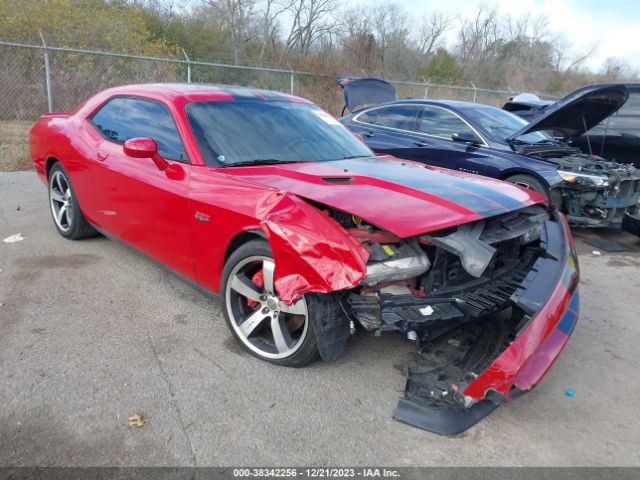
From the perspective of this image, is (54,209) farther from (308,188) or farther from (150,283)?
(308,188)

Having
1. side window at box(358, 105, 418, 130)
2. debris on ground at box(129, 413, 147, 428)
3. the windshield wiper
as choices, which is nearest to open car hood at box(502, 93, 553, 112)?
side window at box(358, 105, 418, 130)

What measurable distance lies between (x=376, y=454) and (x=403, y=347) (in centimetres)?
101

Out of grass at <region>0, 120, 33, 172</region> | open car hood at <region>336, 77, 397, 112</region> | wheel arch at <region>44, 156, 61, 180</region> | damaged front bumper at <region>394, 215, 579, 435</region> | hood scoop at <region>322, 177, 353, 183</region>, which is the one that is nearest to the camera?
damaged front bumper at <region>394, 215, 579, 435</region>

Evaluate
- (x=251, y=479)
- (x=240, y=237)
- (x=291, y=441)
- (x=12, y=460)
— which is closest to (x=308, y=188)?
(x=240, y=237)

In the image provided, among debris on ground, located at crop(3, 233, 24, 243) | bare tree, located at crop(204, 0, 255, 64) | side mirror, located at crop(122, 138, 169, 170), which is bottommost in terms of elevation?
debris on ground, located at crop(3, 233, 24, 243)

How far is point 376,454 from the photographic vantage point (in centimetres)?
225

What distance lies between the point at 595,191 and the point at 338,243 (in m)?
4.37

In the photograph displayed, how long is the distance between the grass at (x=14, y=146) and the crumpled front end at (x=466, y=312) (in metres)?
8.27

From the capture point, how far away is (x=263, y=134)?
3531mm

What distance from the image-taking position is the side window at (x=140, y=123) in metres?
3.40

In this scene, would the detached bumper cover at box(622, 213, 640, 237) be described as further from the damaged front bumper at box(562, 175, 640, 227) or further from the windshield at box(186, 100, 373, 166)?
the windshield at box(186, 100, 373, 166)

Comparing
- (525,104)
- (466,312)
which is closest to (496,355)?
(466,312)

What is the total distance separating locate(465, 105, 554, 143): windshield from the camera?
6.46m

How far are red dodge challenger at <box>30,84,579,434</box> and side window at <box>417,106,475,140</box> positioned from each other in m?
3.02
